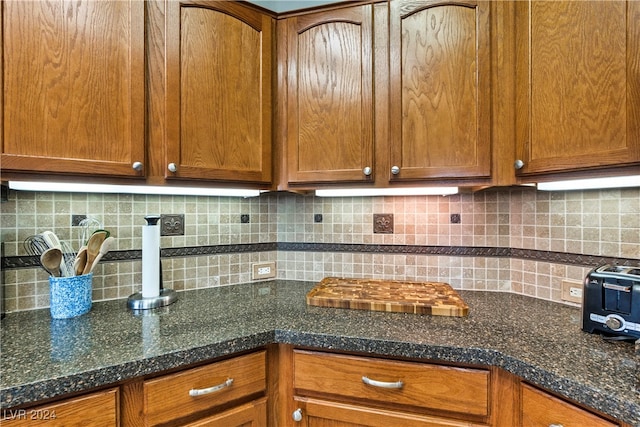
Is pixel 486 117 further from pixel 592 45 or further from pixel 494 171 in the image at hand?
pixel 592 45

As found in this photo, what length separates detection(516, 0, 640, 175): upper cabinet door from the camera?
0.88m

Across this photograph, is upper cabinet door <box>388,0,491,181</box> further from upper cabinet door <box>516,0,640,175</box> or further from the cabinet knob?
the cabinet knob

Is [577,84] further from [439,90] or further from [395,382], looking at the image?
[395,382]

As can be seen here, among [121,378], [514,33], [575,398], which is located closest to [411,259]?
[575,398]

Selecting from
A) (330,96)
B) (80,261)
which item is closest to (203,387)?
(80,261)

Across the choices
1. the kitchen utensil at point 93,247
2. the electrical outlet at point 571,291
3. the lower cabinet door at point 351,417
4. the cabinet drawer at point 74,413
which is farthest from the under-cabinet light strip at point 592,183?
the kitchen utensil at point 93,247

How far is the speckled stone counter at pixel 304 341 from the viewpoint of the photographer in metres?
0.71

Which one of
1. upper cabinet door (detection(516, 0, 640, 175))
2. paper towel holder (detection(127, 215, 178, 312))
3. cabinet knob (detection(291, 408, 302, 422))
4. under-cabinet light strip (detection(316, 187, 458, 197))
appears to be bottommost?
cabinet knob (detection(291, 408, 302, 422))

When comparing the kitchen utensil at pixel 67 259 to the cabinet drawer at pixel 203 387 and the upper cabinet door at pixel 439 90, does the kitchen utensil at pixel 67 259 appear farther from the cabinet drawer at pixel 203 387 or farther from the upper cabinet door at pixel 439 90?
A: the upper cabinet door at pixel 439 90

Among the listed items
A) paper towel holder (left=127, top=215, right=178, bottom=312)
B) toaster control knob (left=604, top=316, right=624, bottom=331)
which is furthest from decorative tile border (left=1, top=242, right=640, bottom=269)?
Answer: toaster control knob (left=604, top=316, right=624, bottom=331)

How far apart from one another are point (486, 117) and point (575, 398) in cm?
88

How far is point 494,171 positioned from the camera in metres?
1.17

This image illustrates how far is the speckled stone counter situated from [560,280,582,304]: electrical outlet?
0.13 ft

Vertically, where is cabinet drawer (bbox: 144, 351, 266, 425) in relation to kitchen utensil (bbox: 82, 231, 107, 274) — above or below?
below
